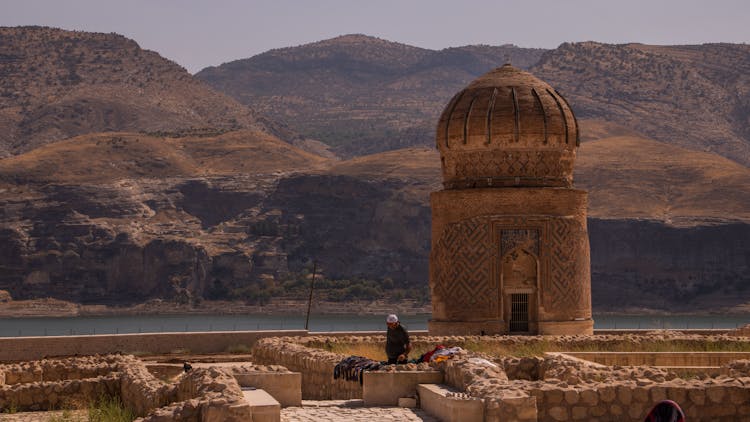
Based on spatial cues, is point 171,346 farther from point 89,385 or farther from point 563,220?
point 89,385

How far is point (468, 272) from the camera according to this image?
67.9 feet

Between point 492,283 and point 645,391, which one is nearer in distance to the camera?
point 645,391

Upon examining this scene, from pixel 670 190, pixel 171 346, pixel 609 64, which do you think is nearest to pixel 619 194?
pixel 670 190

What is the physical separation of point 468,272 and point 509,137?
219 centimetres

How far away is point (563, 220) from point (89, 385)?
917 centimetres

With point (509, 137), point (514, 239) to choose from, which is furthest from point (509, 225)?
point (509, 137)

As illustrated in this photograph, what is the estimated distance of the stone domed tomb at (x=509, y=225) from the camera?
2064cm

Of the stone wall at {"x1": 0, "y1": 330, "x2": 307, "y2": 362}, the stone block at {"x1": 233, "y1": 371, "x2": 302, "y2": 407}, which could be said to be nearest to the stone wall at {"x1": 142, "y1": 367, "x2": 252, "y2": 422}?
the stone block at {"x1": 233, "y1": 371, "x2": 302, "y2": 407}

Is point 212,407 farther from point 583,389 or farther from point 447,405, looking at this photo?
point 583,389

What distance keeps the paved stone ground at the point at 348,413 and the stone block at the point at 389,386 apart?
144 mm

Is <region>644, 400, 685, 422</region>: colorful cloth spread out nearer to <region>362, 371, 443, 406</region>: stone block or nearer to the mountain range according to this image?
<region>362, 371, 443, 406</region>: stone block

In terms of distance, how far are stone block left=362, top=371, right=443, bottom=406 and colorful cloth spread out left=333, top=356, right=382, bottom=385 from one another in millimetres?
861

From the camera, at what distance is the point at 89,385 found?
14250 millimetres

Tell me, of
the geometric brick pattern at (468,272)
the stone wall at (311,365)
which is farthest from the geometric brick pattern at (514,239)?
the stone wall at (311,365)
